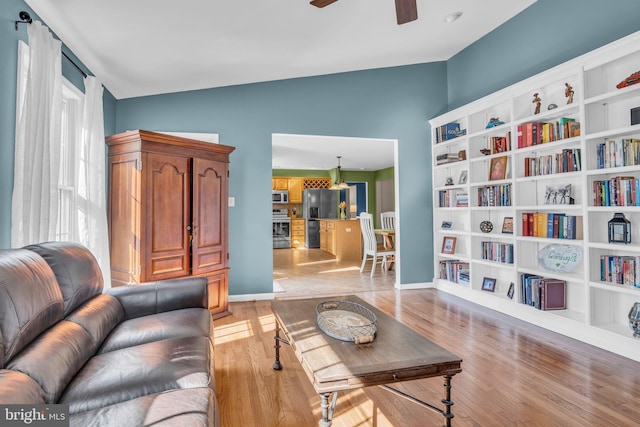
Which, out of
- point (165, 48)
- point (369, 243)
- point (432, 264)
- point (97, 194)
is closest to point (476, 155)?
point (432, 264)

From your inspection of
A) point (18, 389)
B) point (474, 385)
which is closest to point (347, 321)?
point (474, 385)

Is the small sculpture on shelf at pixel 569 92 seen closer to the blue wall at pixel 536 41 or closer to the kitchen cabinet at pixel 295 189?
the blue wall at pixel 536 41

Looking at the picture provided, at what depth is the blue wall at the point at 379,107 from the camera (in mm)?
3574

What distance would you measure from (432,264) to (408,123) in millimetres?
2100

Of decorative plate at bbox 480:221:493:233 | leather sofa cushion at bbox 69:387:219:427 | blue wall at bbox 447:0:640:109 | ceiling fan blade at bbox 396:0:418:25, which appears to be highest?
blue wall at bbox 447:0:640:109

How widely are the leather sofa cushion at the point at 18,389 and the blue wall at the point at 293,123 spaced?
10.5 ft

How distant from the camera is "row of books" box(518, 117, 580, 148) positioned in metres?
3.16

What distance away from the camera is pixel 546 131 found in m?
3.38

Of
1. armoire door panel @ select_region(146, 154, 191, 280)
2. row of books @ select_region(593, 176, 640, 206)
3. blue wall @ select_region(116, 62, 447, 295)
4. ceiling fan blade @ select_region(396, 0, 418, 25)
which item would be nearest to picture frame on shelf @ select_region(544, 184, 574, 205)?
row of books @ select_region(593, 176, 640, 206)

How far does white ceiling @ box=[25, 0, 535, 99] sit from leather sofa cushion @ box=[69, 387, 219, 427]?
94.2 inches

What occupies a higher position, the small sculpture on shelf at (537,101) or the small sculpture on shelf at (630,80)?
the small sculpture on shelf at (537,101)

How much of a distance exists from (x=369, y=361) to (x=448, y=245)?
3714 millimetres

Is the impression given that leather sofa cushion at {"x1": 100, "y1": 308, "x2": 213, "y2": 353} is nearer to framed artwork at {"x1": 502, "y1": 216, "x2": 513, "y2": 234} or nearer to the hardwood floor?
the hardwood floor

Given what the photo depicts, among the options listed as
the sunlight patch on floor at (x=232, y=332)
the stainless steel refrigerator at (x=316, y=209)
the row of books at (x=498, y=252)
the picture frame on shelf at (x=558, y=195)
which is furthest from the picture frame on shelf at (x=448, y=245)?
the stainless steel refrigerator at (x=316, y=209)
